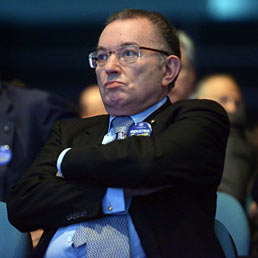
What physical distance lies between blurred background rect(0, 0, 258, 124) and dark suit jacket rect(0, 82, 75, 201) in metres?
3.90

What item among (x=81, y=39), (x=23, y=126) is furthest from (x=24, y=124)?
(x=81, y=39)

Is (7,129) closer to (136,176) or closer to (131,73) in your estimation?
(131,73)

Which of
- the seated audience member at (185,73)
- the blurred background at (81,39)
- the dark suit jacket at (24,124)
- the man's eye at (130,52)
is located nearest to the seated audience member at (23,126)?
the dark suit jacket at (24,124)

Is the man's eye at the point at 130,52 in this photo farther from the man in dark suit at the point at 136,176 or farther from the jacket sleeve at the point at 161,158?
the jacket sleeve at the point at 161,158

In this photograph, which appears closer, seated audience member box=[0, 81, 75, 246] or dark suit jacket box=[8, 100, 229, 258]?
dark suit jacket box=[8, 100, 229, 258]

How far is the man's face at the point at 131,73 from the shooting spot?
7.59ft

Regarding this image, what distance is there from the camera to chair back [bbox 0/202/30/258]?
2.40 m

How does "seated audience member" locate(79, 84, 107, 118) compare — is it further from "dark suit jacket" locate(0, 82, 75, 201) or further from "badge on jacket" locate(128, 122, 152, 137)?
"badge on jacket" locate(128, 122, 152, 137)

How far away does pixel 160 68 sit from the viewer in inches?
94.0

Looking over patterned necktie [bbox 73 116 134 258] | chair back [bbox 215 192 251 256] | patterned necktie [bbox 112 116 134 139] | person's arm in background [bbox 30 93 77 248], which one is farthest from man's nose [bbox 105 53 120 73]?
person's arm in background [bbox 30 93 77 248]

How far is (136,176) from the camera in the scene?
6.66 feet

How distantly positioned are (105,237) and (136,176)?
27cm

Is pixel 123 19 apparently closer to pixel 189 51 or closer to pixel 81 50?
pixel 189 51

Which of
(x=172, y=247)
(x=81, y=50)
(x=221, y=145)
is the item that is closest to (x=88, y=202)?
(x=172, y=247)
